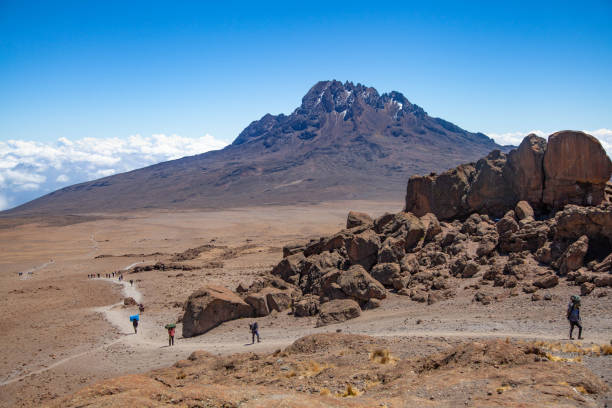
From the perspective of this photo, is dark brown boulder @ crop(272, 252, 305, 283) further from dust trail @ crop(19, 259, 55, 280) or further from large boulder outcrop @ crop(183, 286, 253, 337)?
dust trail @ crop(19, 259, 55, 280)

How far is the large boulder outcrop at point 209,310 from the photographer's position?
18.1m

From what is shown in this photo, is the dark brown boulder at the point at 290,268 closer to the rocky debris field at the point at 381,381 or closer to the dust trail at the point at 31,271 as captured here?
the rocky debris field at the point at 381,381

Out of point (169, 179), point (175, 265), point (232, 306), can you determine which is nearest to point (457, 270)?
point (232, 306)

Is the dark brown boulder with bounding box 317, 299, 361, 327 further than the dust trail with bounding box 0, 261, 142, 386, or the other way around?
the dark brown boulder with bounding box 317, 299, 361, 327

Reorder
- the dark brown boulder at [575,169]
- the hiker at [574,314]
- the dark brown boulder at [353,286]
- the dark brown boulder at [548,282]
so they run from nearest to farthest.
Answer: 1. the hiker at [574,314]
2. the dark brown boulder at [548,282]
3. the dark brown boulder at [353,286]
4. the dark brown boulder at [575,169]

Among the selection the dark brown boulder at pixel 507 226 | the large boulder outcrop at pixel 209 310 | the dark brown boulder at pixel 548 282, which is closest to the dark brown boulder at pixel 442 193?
the dark brown boulder at pixel 507 226

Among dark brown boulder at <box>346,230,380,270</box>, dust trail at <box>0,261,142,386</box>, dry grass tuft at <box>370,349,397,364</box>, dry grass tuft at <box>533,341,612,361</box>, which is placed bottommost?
dust trail at <box>0,261,142,386</box>

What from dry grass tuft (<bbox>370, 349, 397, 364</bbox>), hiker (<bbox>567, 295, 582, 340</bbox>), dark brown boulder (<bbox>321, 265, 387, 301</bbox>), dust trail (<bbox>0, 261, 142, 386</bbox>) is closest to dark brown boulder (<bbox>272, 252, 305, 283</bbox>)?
dark brown boulder (<bbox>321, 265, 387, 301</bbox>)

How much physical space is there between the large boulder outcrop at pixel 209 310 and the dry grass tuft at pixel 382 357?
31.9ft

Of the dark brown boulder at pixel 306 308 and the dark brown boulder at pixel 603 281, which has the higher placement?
the dark brown boulder at pixel 603 281

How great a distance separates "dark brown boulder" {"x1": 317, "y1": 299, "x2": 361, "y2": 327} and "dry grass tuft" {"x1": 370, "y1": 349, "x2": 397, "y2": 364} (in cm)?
604

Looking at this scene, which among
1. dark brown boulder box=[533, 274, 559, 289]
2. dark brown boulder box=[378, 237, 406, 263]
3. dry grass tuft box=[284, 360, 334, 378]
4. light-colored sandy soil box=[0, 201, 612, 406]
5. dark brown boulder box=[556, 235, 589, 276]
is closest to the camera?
dry grass tuft box=[284, 360, 334, 378]

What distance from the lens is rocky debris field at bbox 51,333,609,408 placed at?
6793 mm

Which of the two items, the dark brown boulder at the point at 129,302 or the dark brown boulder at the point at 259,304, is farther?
the dark brown boulder at the point at 129,302
